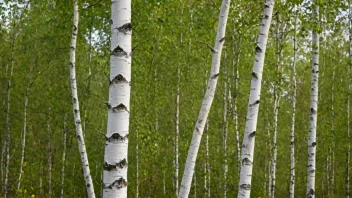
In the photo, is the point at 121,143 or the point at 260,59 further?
the point at 260,59

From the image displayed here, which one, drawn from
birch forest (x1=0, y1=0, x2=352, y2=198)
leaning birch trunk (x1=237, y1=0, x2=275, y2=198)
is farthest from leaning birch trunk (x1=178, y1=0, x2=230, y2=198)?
leaning birch trunk (x1=237, y1=0, x2=275, y2=198)

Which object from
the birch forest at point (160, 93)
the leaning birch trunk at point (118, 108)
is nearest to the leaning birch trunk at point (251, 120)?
the birch forest at point (160, 93)

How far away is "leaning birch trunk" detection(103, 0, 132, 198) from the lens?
132 inches

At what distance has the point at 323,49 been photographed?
20.8m

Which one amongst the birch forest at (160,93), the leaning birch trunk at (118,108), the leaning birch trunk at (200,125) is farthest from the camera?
the birch forest at (160,93)

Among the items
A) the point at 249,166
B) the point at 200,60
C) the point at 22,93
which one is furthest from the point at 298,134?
the point at 249,166

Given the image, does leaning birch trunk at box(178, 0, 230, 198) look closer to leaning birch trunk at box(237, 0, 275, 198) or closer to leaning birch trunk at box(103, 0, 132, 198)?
leaning birch trunk at box(237, 0, 275, 198)

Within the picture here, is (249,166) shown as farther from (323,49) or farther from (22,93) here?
(323,49)

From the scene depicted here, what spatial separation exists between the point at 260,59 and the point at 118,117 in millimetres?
2663

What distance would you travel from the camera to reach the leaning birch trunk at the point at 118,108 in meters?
3.36

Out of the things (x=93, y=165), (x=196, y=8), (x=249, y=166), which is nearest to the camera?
(x=249, y=166)

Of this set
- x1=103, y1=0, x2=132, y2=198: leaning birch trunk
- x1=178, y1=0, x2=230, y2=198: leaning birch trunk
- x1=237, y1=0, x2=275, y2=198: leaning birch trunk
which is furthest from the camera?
x1=237, y1=0, x2=275, y2=198: leaning birch trunk

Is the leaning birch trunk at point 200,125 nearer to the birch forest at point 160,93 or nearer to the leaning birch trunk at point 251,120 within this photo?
the birch forest at point 160,93

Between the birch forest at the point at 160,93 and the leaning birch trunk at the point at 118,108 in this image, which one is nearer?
the leaning birch trunk at the point at 118,108
